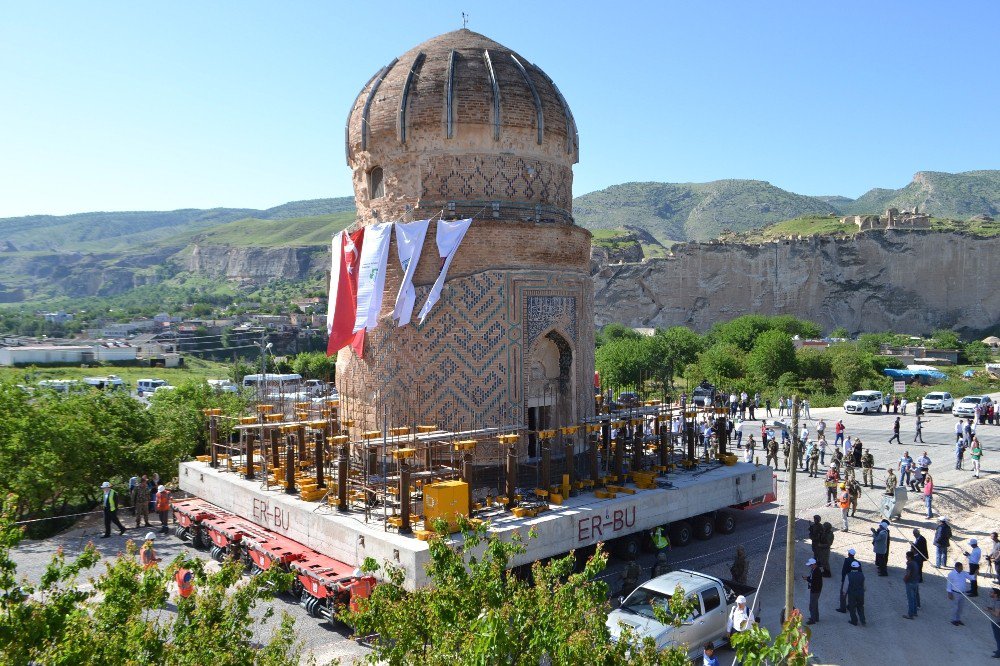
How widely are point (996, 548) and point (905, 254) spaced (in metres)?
71.5

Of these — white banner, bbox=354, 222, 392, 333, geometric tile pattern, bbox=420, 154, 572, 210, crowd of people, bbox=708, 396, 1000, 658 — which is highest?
geometric tile pattern, bbox=420, 154, 572, 210

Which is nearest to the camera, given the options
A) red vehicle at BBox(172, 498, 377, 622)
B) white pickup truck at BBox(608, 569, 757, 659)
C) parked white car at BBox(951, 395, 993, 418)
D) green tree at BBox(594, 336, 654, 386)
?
white pickup truck at BBox(608, 569, 757, 659)

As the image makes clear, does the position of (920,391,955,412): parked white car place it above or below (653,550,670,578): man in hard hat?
below

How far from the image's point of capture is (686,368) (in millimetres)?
62406

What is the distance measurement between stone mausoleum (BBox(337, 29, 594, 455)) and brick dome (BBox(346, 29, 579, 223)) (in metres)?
0.04

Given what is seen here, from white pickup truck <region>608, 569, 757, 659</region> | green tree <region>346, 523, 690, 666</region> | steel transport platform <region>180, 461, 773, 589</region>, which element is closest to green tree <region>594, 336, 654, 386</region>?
steel transport platform <region>180, 461, 773, 589</region>

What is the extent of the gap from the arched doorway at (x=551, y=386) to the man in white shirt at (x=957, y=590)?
8979 mm

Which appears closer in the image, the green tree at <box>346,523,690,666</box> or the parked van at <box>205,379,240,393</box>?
the green tree at <box>346,523,690,666</box>

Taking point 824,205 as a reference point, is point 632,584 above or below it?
below

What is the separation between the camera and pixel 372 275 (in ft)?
63.1

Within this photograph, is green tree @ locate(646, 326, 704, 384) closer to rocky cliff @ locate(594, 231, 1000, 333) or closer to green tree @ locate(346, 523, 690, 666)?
rocky cliff @ locate(594, 231, 1000, 333)

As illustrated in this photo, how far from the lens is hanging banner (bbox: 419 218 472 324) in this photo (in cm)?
1836

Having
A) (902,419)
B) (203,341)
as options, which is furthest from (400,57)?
(203,341)

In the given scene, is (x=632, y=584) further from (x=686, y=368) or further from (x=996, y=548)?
(x=686, y=368)
